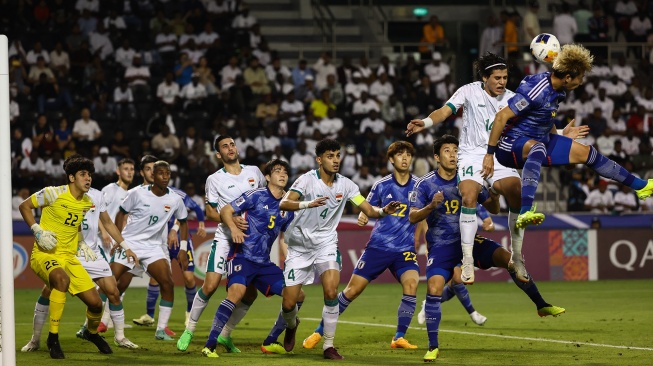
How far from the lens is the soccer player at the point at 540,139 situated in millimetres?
10656

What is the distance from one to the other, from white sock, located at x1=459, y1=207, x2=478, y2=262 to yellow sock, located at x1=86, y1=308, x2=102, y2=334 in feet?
14.4

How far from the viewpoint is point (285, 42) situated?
30.9 meters

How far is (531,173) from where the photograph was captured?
10.9m

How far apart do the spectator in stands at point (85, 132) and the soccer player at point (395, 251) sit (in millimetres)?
12428

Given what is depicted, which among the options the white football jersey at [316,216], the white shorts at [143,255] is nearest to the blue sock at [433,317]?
the white football jersey at [316,216]

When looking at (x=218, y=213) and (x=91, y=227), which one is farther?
(x=91, y=227)

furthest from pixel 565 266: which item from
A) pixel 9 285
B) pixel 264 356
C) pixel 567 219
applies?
pixel 9 285

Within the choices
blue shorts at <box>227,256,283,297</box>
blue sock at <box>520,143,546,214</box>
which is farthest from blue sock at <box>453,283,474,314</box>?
blue sock at <box>520,143,546,214</box>

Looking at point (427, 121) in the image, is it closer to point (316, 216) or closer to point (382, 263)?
point (316, 216)

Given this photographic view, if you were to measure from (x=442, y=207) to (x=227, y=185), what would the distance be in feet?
9.75

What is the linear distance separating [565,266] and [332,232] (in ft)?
41.7

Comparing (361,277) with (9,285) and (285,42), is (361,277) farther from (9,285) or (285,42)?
(285,42)

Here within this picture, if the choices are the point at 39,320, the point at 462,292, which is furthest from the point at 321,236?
the point at 39,320

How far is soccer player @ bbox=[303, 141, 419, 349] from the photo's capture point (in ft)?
42.5
